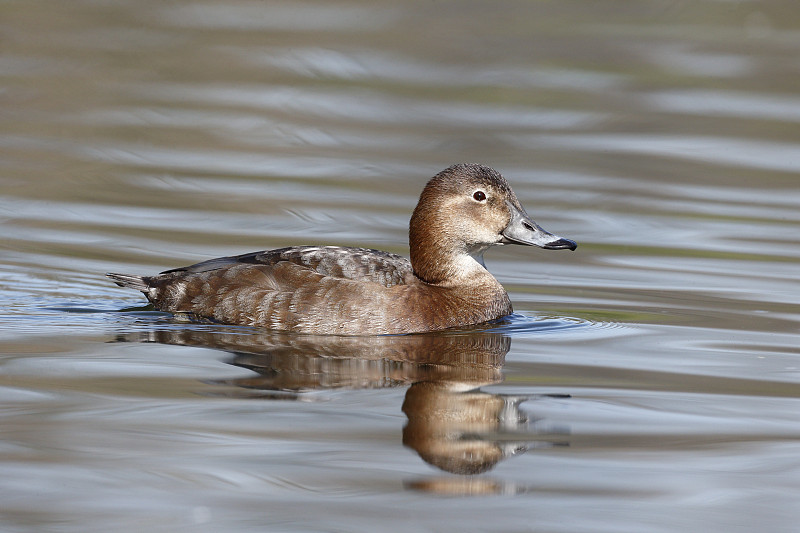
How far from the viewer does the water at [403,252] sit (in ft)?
17.1

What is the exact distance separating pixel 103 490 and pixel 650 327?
417 cm

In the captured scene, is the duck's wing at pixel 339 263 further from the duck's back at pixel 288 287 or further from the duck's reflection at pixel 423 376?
the duck's reflection at pixel 423 376

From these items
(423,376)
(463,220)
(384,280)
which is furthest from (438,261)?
(423,376)

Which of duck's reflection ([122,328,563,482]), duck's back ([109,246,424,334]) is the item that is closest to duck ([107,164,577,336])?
duck's back ([109,246,424,334])

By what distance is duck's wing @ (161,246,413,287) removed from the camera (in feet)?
26.7

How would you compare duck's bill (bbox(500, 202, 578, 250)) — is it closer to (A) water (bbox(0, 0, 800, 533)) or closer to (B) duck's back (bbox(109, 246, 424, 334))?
(A) water (bbox(0, 0, 800, 533))

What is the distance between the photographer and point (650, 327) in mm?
8266

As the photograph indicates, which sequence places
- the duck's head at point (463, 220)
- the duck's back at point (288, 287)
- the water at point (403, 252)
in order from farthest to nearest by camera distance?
the duck's head at point (463, 220) < the duck's back at point (288, 287) < the water at point (403, 252)

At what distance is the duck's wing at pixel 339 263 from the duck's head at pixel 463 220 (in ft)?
0.63

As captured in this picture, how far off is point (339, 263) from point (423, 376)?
1506 millimetres

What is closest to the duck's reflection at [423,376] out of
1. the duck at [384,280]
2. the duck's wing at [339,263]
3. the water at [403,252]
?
the water at [403,252]

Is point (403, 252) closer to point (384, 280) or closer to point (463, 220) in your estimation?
point (463, 220)

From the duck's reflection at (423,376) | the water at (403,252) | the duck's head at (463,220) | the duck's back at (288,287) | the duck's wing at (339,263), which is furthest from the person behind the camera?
the duck's head at (463,220)

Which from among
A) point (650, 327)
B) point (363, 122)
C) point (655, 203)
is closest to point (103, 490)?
point (650, 327)
